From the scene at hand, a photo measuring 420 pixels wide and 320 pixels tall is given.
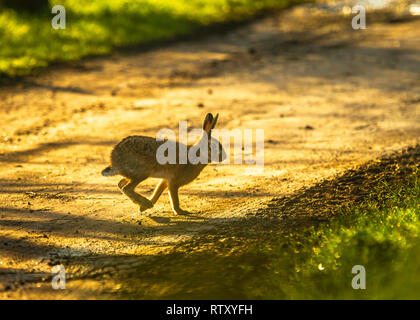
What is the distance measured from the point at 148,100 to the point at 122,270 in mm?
5324

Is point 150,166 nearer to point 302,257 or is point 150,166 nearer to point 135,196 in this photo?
point 135,196

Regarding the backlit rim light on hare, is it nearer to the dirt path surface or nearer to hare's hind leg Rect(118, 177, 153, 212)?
hare's hind leg Rect(118, 177, 153, 212)

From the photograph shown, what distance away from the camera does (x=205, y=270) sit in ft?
15.8

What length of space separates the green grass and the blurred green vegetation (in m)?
7.69

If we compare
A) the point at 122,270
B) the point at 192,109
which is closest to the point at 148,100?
the point at 192,109

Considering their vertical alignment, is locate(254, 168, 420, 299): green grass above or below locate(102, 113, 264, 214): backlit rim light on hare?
below

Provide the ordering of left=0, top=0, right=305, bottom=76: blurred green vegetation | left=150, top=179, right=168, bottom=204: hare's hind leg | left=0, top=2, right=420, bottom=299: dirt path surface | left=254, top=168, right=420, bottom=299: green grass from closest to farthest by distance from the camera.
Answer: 1. left=254, top=168, right=420, bottom=299: green grass
2. left=0, top=2, right=420, bottom=299: dirt path surface
3. left=150, top=179, right=168, bottom=204: hare's hind leg
4. left=0, top=0, right=305, bottom=76: blurred green vegetation

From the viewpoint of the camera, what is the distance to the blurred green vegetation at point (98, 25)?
12.0m

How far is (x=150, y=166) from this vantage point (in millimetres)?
5707

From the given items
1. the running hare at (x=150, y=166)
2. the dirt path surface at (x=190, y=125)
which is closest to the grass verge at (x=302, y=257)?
the dirt path surface at (x=190, y=125)

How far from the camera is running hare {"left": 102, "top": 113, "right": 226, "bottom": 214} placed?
5633mm

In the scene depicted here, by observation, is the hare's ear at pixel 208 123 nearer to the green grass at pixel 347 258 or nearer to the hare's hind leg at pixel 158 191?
the hare's hind leg at pixel 158 191

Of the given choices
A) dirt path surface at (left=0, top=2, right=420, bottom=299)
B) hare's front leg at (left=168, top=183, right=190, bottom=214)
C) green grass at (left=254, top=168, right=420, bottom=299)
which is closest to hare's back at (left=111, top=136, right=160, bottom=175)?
hare's front leg at (left=168, top=183, right=190, bottom=214)

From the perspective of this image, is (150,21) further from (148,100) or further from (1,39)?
(148,100)
